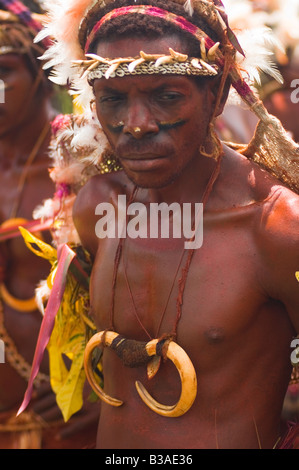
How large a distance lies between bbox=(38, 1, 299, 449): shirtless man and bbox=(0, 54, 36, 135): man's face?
5.55 feet

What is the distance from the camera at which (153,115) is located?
2273 mm

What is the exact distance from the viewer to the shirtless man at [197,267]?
228 cm

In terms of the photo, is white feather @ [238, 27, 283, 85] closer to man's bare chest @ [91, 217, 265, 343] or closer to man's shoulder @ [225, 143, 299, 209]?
man's shoulder @ [225, 143, 299, 209]

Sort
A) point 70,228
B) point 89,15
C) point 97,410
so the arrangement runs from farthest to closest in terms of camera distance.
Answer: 1. point 97,410
2. point 70,228
3. point 89,15

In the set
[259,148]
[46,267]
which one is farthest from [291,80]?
[259,148]

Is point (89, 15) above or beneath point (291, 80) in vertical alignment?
above

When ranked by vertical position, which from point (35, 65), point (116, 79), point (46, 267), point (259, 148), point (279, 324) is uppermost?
point (116, 79)

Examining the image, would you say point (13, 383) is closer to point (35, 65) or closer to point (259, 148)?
point (35, 65)

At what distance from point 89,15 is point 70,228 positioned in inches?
36.7

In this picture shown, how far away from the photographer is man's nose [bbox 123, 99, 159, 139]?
7.39 feet

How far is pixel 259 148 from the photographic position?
253 centimetres

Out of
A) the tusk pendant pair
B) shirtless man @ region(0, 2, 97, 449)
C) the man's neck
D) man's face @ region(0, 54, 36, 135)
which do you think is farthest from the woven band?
the man's neck

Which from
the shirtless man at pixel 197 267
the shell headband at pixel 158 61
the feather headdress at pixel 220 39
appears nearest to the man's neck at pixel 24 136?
the feather headdress at pixel 220 39

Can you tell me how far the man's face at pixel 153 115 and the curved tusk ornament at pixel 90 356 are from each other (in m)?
0.51
